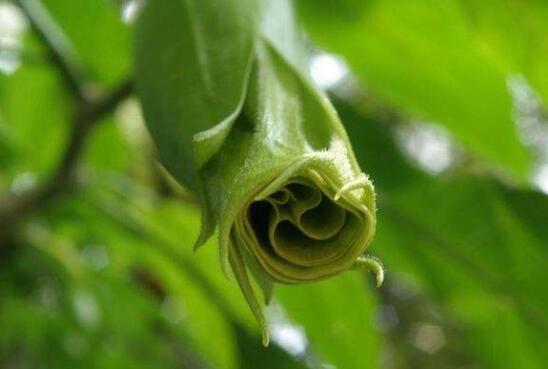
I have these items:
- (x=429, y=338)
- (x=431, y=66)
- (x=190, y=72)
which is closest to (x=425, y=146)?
(x=429, y=338)

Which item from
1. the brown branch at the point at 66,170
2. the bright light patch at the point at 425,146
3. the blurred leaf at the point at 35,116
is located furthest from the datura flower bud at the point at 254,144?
the bright light patch at the point at 425,146

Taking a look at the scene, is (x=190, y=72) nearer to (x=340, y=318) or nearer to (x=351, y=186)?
(x=351, y=186)

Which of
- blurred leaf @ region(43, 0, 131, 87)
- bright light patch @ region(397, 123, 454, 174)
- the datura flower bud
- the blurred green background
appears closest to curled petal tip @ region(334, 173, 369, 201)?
the datura flower bud

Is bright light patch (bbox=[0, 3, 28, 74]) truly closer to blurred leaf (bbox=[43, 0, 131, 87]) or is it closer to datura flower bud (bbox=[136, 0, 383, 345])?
blurred leaf (bbox=[43, 0, 131, 87])

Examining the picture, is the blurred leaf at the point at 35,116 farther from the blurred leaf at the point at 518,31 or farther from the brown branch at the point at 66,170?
the blurred leaf at the point at 518,31

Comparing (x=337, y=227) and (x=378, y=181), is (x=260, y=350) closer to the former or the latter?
(x=378, y=181)

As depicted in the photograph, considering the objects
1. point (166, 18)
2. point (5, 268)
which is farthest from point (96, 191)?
point (166, 18)
